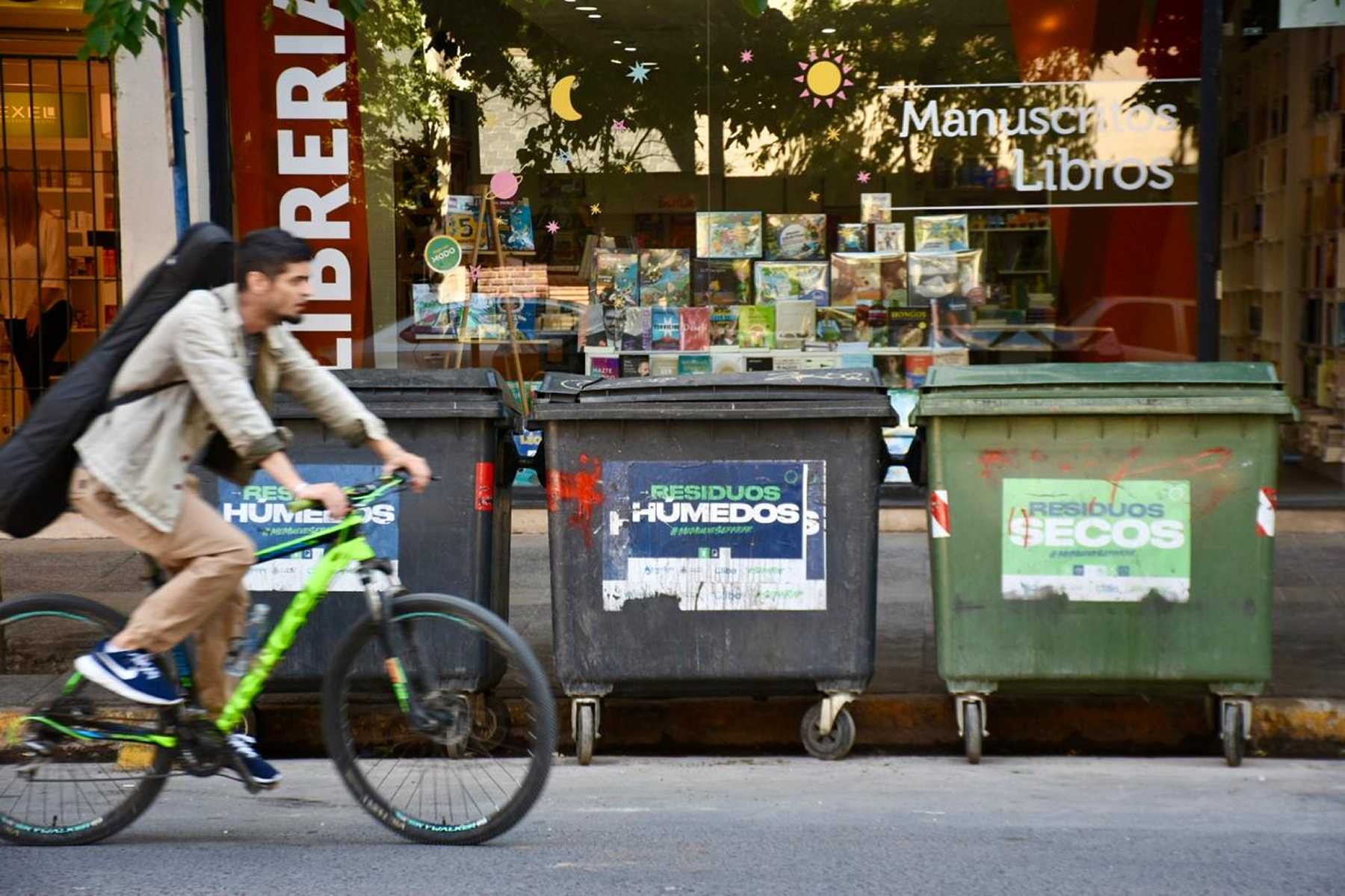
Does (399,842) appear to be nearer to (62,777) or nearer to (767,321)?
(62,777)

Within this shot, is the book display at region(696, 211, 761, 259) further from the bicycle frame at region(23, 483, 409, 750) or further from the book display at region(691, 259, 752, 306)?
the bicycle frame at region(23, 483, 409, 750)

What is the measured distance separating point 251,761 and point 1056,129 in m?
7.00

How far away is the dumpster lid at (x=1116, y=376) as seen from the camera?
5766 millimetres

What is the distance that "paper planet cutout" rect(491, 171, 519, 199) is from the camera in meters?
10.3

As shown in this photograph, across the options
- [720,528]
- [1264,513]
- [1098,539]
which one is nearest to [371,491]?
[720,528]

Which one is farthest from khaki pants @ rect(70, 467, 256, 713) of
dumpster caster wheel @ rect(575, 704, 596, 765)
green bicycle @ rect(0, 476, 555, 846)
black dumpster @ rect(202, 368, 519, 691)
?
dumpster caster wheel @ rect(575, 704, 596, 765)

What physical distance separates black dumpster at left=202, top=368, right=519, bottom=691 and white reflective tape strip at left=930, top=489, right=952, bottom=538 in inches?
62.7

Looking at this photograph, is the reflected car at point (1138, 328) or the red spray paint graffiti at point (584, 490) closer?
Result: the red spray paint graffiti at point (584, 490)

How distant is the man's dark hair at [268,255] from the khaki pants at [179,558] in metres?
0.65

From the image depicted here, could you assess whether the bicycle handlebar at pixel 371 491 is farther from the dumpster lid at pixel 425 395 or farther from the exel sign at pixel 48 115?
the exel sign at pixel 48 115

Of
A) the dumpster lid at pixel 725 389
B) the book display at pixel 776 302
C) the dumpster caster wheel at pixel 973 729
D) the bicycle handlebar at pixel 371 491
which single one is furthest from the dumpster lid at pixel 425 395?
the book display at pixel 776 302

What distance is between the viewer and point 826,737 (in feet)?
19.7

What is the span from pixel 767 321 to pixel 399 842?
6155mm

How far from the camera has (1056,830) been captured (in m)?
4.94
